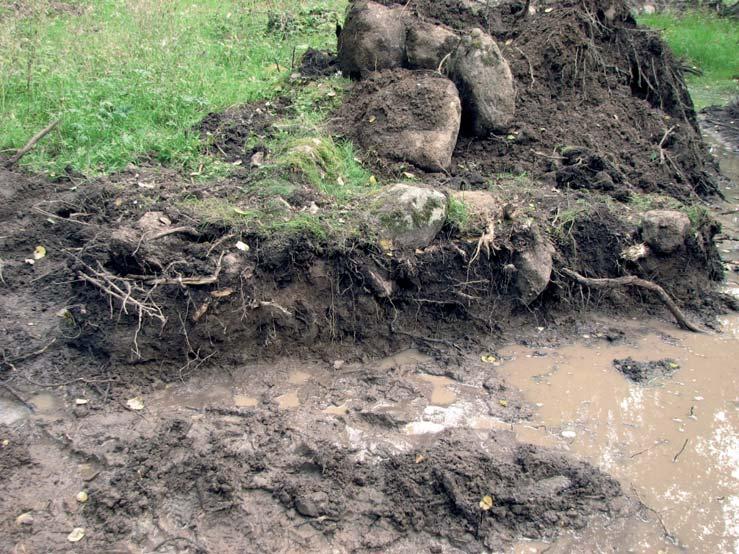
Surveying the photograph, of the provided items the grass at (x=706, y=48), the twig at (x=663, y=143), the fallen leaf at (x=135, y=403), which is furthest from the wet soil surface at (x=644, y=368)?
the grass at (x=706, y=48)

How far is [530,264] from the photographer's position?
5203 millimetres

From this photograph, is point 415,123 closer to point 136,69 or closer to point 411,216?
point 411,216

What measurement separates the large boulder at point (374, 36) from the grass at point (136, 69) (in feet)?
3.04

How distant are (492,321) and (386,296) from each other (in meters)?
0.89

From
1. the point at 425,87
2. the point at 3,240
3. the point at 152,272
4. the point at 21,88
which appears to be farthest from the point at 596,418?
the point at 21,88

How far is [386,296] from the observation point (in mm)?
4945

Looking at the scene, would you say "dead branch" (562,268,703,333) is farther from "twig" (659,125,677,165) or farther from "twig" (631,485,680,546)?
"twig" (659,125,677,165)

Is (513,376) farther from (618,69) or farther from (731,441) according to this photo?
(618,69)

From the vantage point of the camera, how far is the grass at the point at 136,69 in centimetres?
647

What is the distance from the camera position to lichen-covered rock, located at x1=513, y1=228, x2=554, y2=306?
5.21 m

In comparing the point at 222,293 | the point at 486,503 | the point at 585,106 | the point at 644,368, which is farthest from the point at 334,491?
the point at 585,106

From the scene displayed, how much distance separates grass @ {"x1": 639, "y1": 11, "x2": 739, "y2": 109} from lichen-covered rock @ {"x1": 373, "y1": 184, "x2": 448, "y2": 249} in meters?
8.14

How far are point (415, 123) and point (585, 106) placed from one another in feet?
7.92

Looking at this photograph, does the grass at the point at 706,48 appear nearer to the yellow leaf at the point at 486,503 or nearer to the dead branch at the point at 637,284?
the dead branch at the point at 637,284
